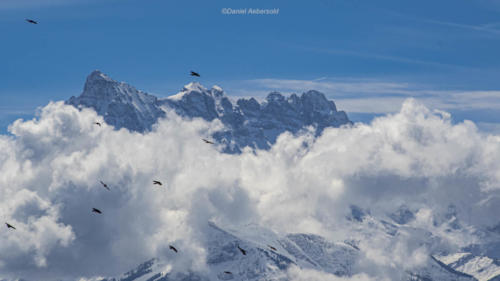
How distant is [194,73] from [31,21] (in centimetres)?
1522

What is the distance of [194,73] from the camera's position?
6931cm

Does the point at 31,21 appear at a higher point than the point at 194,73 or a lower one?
higher

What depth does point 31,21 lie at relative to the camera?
70312 mm
